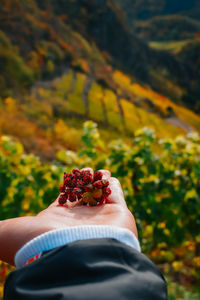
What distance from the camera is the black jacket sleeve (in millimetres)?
947

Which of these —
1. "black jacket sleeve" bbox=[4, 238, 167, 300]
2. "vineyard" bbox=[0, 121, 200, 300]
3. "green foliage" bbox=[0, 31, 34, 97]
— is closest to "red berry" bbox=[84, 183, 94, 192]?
"black jacket sleeve" bbox=[4, 238, 167, 300]

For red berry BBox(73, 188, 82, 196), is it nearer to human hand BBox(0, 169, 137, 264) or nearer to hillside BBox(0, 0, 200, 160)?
human hand BBox(0, 169, 137, 264)

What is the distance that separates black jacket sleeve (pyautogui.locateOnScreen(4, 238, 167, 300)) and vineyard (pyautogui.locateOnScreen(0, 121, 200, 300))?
2.19 meters

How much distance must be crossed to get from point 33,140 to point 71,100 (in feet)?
14.2

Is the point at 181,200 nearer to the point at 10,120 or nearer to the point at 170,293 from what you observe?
the point at 170,293

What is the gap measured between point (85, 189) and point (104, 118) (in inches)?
346

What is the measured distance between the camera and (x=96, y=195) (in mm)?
1843

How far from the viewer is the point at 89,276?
101cm

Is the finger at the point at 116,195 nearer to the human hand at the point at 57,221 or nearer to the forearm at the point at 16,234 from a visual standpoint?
the human hand at the point at 57,221

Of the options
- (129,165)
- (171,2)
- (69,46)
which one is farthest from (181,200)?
(171,2)

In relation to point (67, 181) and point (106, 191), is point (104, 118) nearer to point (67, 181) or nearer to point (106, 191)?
point (67, 181)

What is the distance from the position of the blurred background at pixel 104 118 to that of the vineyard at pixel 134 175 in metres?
0.01

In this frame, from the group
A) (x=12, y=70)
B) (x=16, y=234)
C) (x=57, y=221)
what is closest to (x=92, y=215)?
(x=57, y=221)

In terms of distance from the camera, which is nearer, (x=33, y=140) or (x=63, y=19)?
(x=33, y=140)
